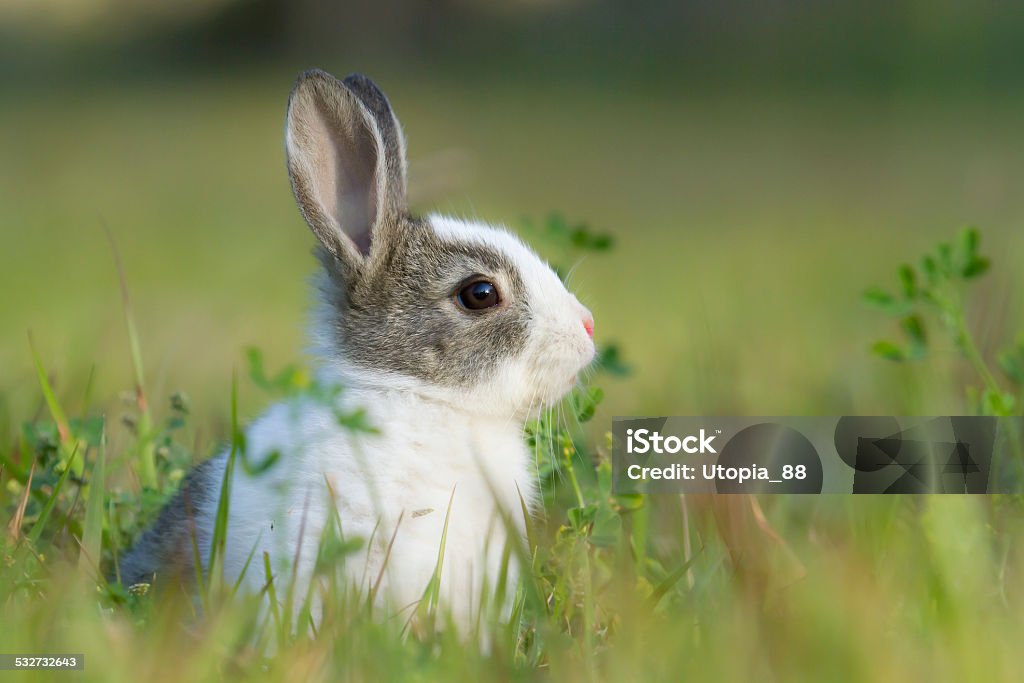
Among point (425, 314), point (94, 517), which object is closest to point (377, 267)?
point (425, 314)

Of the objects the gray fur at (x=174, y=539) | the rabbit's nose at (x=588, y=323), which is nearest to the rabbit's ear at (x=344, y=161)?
the rabbit's nose at (x=588, y=323)

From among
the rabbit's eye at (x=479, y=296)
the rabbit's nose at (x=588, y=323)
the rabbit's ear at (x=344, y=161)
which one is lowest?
the rabbit's nose at (x=588, y=323)

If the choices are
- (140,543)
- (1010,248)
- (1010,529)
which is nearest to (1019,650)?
(1010,529)

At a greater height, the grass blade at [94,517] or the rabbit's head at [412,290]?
the rabbit's head at [412,290]

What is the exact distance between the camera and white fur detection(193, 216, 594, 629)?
2.83 m

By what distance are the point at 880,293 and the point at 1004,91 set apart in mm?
10499

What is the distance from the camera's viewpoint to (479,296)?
136 inches

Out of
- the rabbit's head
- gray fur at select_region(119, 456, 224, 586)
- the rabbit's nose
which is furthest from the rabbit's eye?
gray fur at select_region(119, 456, 224, 586)

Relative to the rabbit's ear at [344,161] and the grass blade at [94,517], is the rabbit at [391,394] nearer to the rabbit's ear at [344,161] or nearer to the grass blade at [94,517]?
the rabbit's ear at [344,161]

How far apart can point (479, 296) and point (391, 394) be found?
42 cm

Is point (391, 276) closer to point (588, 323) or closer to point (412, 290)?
point (412, 290)

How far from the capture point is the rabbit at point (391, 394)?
288cm

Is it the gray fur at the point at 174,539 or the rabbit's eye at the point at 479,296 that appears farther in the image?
the rabbit's eye at the point at 479,296

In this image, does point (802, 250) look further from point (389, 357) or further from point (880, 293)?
point (389, 357)
